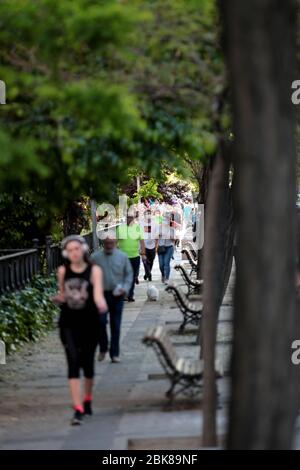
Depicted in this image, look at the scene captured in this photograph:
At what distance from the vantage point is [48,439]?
11555 mm

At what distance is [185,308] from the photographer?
19781 mm

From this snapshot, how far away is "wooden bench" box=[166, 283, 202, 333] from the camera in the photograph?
771 inches

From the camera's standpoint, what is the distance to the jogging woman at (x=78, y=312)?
12.1 meters

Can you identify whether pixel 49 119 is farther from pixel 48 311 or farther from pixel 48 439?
pixel 48 311

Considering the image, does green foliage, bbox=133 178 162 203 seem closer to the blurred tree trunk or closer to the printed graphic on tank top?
the printed graphic on tank top

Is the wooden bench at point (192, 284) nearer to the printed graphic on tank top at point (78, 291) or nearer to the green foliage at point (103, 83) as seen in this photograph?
the printed graphic on tank top at point (78, 291)

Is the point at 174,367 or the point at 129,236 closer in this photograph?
the point at 174,367

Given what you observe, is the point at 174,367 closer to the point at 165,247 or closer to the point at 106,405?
the point at 106,405

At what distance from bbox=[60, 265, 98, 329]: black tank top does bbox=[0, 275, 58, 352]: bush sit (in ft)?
19.2

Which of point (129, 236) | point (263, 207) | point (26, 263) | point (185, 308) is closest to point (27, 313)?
point (26, 263)

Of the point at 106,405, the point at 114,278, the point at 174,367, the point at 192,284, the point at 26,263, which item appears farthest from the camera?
the point at 192,284

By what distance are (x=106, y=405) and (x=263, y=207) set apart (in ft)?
24.6

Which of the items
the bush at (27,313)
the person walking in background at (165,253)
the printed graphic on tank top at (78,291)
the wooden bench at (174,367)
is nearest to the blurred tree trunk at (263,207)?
the printed graphic on tank top at (78,291)

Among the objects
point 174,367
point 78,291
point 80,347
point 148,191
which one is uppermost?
point 148,191
